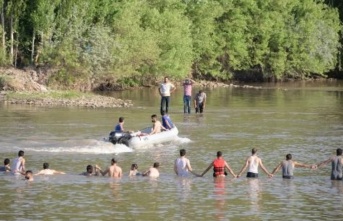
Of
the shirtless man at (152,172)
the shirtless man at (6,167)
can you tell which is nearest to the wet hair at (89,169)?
the shirtless man at (152,172)

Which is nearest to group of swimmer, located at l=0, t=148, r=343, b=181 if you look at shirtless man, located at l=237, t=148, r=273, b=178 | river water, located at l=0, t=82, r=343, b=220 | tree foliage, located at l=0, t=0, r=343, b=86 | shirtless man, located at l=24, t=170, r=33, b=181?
shirtless man, located at l=237, t=148, r=273, b=178

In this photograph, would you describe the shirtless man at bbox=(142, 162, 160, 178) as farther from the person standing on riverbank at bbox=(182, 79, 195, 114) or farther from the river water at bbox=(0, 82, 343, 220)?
the person standing on riverbank at bbox=(182, 79, 195, 114)

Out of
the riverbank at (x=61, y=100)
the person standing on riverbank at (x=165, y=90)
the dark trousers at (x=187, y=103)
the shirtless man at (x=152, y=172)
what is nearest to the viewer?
the shirtless man at (x=152, y=172)

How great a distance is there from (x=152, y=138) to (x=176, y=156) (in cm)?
265

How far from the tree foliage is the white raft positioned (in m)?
25.2

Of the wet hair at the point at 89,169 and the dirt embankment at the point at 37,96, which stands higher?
the dirt embankment at the point at 37,96

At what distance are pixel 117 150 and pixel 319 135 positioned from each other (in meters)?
10.2

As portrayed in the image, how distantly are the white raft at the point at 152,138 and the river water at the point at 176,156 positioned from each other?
306mm

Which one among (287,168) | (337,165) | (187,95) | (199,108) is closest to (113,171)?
(287,168)

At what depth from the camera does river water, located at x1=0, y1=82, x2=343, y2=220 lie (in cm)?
2361

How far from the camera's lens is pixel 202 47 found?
85.1 m

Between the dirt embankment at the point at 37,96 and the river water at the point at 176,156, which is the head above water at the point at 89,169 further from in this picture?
the dirt embankment at the point at 37,96

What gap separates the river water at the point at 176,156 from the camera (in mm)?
23609

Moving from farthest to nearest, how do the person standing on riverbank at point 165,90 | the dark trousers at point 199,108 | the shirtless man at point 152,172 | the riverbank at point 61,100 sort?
the riverbank at point 61,100 < the dark trousers at point 199,108 < the person standing on riverbank at point 165,90 < the shirtless man at point 152,172
